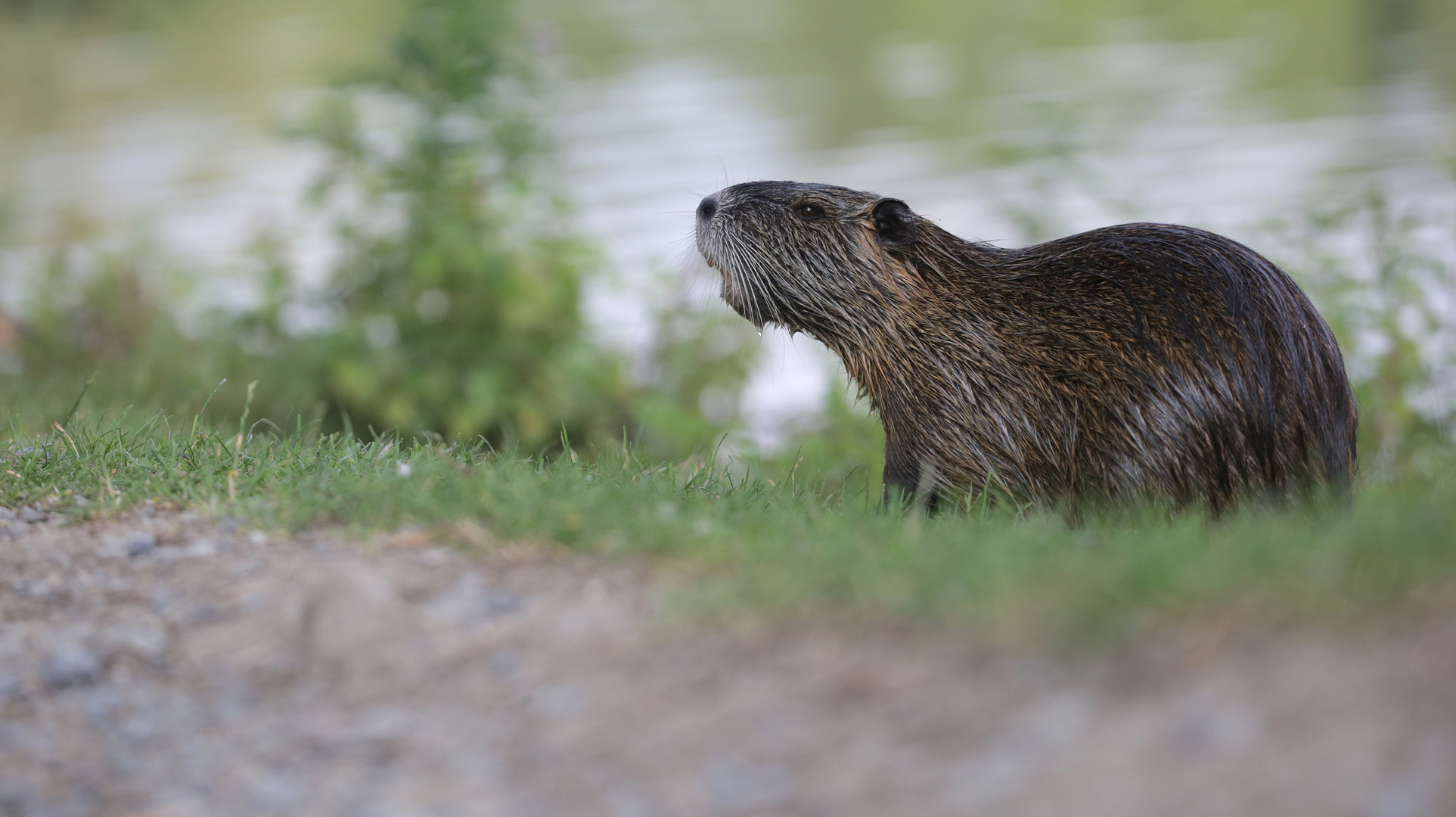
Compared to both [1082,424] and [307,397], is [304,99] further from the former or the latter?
[1082,424]

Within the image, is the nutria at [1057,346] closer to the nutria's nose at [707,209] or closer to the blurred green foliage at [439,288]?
the nutria's nose at [707,209]

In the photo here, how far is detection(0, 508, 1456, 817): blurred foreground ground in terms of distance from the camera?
1.63 m

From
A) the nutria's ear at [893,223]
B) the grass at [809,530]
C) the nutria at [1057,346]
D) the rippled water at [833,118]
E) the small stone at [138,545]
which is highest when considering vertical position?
the rippled water at [833,118]

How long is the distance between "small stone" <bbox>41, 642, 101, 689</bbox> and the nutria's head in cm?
193

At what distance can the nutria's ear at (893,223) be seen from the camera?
11.5 ft

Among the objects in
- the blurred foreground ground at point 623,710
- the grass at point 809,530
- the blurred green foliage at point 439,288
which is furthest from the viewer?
the blurred green foliage at point 439,288

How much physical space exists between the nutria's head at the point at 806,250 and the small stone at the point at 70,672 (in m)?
1.93

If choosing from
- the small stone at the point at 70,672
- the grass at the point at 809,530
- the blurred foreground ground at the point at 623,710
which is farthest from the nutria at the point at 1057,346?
the small stone at the point at 70,672

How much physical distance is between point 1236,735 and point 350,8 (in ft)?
63.8

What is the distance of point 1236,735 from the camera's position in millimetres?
1652

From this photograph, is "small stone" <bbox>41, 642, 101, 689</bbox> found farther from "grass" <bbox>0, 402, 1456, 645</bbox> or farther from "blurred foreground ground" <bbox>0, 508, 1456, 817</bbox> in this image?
"grass" <bbox>0, 402, 1456, 645</bbox>

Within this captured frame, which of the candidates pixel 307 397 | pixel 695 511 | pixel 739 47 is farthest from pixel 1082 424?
pixel 739 47

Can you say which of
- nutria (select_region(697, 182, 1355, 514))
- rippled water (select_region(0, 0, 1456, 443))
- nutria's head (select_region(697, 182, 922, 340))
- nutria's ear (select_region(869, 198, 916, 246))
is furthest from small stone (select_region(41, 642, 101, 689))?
rippled water (select_region(0, 0, 1456, 443))

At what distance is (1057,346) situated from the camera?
321 cm
